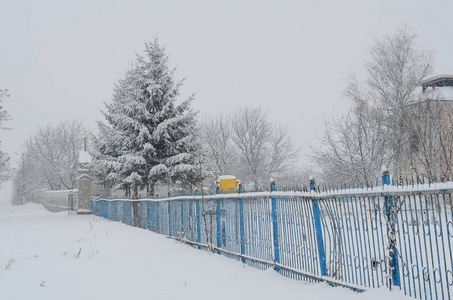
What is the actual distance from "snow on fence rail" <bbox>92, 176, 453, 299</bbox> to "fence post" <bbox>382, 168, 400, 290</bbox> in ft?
0.04

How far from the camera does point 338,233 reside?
5.51 meters

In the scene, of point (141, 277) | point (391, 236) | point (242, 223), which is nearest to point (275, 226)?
point (242, 223)

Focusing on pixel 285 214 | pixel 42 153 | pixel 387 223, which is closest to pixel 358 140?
pixel 285 214

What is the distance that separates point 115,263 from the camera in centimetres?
862

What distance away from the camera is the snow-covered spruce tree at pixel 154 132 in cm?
2012

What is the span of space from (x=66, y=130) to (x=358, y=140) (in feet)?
179

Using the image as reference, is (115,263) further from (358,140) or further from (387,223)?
(358,140)

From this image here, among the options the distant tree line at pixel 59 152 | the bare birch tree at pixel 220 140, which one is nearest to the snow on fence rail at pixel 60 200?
the distant tree line at pixel 59 152

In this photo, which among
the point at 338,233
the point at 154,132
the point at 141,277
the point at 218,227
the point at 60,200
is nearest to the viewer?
the point at 338,233

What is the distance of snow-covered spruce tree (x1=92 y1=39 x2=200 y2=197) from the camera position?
66.0ft

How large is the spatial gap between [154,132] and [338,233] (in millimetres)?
15804

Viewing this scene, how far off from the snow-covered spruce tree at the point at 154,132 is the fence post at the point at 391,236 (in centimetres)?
1599

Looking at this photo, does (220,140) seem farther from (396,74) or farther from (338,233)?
(338,233)

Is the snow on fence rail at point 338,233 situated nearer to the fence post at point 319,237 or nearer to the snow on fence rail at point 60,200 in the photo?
the fence post at point 319,237
